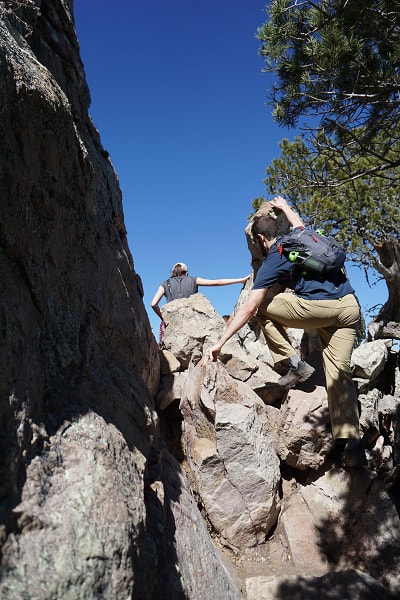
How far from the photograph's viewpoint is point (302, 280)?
523cm

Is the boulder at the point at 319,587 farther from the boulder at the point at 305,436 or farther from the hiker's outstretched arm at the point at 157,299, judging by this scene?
the hiker's outstretched arm at the point at 157,299

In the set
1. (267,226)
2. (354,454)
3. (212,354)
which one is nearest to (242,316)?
(212,354)

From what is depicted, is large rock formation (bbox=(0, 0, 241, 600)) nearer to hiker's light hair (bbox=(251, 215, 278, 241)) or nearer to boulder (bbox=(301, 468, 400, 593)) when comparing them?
boulder (bbox=(301, 468, 400, 593))

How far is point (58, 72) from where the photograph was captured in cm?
434

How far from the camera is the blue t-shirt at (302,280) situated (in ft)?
16.8

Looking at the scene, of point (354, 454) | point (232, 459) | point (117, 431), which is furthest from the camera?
point (354, 454)

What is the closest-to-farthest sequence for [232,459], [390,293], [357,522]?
[357,522], [232,459], [390,293]

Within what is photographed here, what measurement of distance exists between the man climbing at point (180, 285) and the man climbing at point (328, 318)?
8.20ft

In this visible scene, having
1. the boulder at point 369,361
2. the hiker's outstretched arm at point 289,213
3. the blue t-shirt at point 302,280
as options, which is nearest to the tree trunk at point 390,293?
the boulder at point 369,361

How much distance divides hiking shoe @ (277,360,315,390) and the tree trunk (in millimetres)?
3705

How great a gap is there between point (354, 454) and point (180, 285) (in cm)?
410

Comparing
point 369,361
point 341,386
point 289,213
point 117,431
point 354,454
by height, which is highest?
point 289,213

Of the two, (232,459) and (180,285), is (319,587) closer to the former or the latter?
(232,459)

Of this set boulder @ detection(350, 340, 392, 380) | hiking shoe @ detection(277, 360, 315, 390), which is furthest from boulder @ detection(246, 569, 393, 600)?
boulder @ detection(350, 340, 392, 380)
